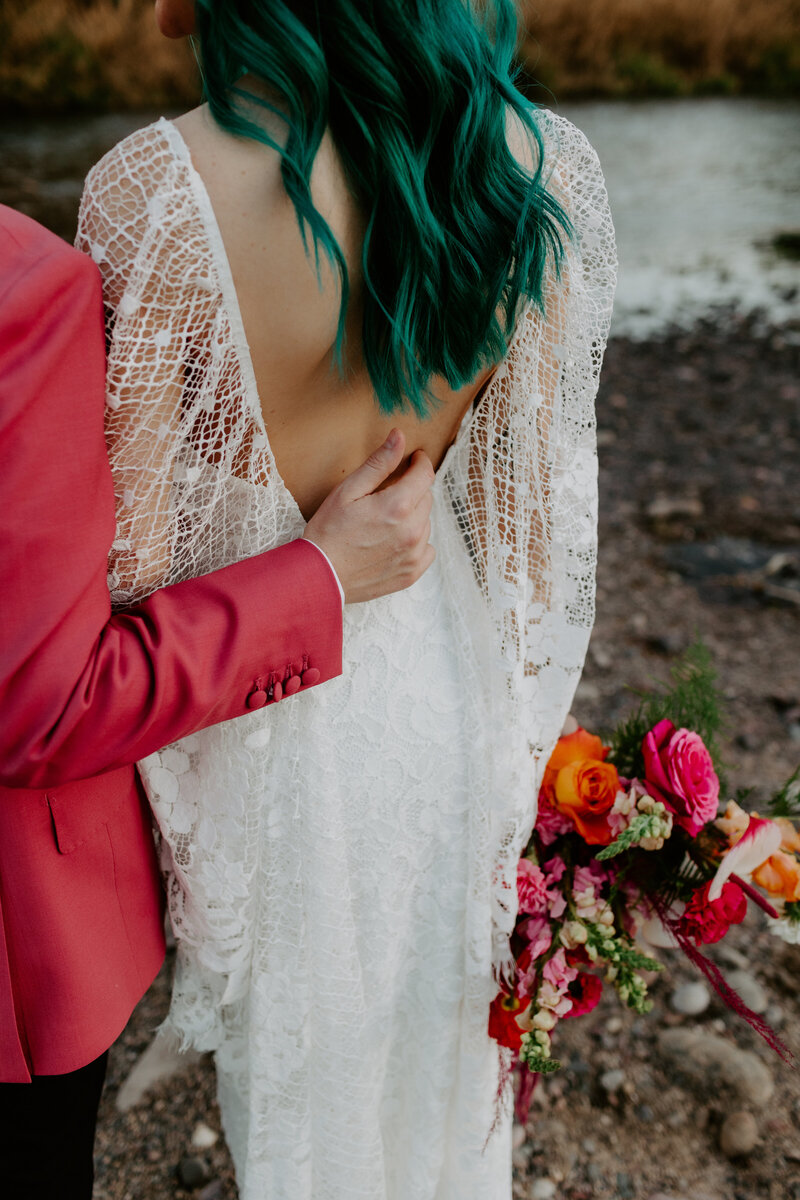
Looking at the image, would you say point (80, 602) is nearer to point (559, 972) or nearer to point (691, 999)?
point (559, 972)

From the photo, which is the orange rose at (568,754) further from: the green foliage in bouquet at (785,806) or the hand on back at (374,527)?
the hand on back at (374,527)

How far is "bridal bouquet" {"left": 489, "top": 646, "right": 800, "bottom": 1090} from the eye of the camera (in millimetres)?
1261

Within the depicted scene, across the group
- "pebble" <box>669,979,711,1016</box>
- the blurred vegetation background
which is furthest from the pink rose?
the blurred vegetation background

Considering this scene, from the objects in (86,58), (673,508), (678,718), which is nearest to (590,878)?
(678,718)

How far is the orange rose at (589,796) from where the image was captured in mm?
1333

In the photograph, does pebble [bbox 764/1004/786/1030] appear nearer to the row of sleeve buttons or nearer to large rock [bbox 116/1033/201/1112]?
large rock [bbox 116/1033/201/1112]

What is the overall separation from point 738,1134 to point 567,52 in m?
13.3

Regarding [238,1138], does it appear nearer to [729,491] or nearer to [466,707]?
[466,707]

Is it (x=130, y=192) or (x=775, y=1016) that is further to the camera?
(x=775, y=1016)

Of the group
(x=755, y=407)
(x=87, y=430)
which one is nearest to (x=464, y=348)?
(x=87, y=430)

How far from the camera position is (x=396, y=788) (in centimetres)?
125

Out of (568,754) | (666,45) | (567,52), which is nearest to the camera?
(568,754)

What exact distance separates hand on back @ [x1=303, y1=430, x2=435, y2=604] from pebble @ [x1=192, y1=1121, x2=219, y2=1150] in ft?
5.12

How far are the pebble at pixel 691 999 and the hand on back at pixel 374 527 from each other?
169 cm
